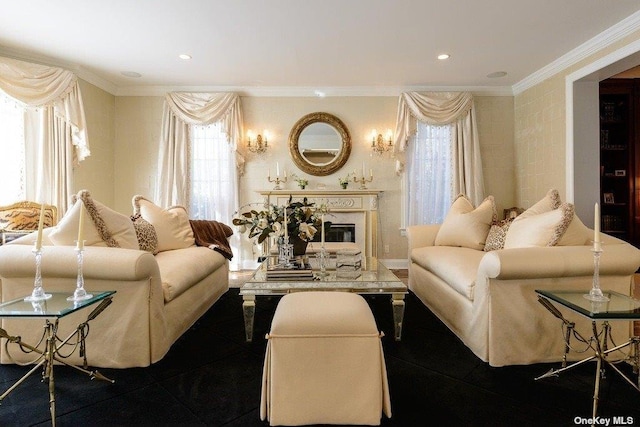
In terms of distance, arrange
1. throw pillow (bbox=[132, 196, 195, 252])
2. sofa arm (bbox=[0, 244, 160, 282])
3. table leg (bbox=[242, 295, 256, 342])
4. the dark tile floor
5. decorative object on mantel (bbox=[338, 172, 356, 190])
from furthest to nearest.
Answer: decorative object on mantel (bbox=[338, 172, 356, 190]) → throw pillow (bbox=[132, 196, 195, 252]) → table leg (bbox=[242, 295, 256, 342]) → sofa arm (bbox=[0, 244, 160, 282]) → the dark tile floor

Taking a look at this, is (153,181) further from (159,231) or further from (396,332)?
(396,332)

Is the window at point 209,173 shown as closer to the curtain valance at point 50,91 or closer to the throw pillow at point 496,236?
the curtain valance at point 50,91

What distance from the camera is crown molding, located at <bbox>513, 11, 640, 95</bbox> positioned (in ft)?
9.82

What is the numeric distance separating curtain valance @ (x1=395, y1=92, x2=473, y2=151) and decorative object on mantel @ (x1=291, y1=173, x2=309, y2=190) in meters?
1.35

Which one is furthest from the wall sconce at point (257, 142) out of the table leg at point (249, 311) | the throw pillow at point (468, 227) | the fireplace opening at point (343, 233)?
the table leg at point (249, 311)

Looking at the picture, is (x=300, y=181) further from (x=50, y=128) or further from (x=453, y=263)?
(x=50, y=128)

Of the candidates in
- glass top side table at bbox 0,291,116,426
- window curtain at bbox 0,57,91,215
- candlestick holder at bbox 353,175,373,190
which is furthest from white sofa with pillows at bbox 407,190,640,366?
window curtain at bbox 0,57,91,215

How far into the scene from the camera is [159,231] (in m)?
2.97

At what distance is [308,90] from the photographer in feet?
15.5

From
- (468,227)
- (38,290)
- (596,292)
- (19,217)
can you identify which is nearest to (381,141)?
(468,227)

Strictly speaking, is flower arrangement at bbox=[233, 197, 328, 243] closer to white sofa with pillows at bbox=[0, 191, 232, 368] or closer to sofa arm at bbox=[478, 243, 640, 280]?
white sofa with pillows at bbox=[0, 191, 232, 368]

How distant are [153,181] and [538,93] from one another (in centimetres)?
532

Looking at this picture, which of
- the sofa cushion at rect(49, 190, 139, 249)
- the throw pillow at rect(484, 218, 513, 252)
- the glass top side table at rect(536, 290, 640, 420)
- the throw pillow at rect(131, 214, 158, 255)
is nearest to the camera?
the glass top side table at rect(536, 290, 640, 420)

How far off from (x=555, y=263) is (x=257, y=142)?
3839 millimetres
